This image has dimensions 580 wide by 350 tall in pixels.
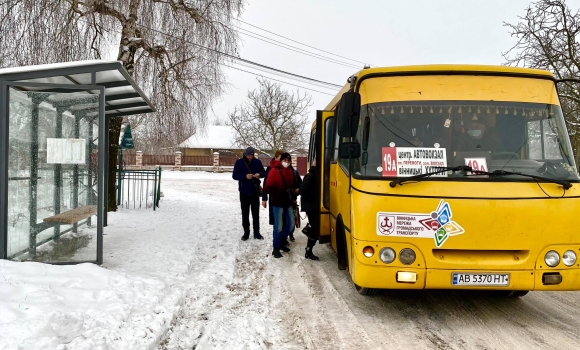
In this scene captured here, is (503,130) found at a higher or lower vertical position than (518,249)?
higher

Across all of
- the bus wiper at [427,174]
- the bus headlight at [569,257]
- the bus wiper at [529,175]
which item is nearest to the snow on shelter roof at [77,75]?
the bus wiper at [427,174]

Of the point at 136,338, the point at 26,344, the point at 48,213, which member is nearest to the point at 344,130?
the point at 136,338

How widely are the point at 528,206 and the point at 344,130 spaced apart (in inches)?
74.3

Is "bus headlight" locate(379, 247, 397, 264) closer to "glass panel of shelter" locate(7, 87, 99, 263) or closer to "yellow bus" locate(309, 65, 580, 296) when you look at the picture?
"yellow bus" locate(309, 65, 580, 296)

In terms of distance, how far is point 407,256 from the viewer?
3.89 meters

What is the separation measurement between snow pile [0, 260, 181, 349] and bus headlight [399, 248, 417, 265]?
2.31 meters

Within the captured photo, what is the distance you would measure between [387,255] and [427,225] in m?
0.47

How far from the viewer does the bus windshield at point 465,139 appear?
13.3ft

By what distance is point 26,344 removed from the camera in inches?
117

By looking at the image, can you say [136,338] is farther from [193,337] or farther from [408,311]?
[408,311]

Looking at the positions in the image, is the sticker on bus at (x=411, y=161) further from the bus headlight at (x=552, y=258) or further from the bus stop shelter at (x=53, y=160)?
the bus stop shelter at (x=53, y=160)

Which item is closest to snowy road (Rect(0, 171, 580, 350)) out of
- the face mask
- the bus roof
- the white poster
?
the white poster

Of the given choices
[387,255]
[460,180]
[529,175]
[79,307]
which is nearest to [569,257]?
[529,175]

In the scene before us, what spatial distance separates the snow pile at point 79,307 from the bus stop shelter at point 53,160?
56cm
